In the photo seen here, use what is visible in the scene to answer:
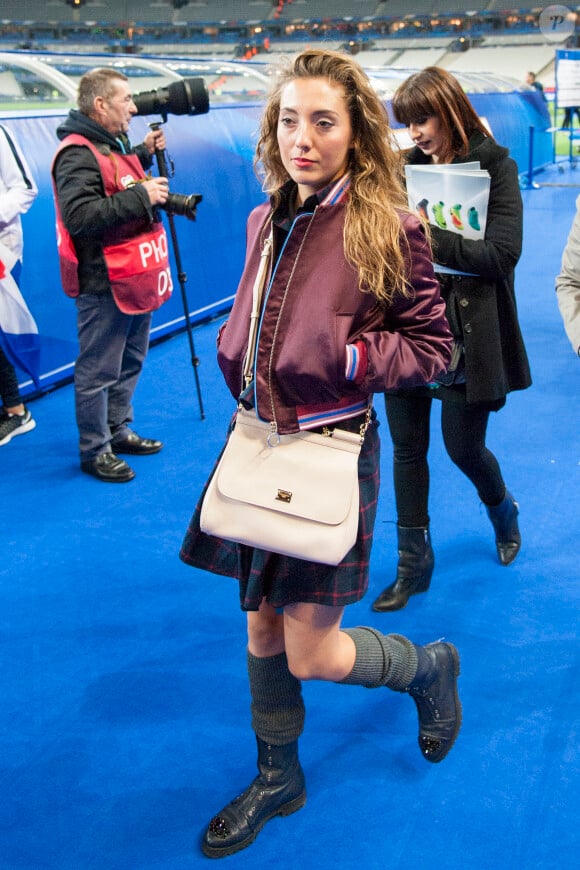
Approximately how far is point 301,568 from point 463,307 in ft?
3.85

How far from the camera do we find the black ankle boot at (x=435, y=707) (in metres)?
2.14

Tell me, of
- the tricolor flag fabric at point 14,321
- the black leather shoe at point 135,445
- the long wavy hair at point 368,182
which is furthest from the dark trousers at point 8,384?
the long wavy hair at point 368,182

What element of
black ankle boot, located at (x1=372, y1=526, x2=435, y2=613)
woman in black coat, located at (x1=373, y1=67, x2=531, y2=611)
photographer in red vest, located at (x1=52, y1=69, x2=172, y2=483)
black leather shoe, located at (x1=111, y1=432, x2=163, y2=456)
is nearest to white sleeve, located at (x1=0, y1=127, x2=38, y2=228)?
photographer in red vest, located at (x1=52, y1=69, x2=172, y2=483)

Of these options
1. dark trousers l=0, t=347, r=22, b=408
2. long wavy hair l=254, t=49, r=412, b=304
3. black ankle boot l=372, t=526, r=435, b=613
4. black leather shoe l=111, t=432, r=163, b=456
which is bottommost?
black leather shoe l=111, t=432, r=163, b=456

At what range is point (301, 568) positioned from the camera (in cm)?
171

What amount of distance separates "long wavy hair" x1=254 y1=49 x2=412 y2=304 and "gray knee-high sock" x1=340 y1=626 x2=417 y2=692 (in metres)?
0.83

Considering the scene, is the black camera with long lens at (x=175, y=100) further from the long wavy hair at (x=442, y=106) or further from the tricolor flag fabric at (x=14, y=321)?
the long wavy hair at (x=442, y=106)

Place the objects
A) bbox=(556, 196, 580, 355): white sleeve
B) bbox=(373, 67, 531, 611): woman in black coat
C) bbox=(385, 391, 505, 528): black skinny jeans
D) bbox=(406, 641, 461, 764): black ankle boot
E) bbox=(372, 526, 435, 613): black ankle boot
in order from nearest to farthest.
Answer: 1. bbox=(406, 641, 461, 764): black ankle boot
2. bbox=(556, 196, 580, 355): white sleeve
3. bbox=(373, 67, 531, 611): woman in black coat
4. bbox=(385, 391, 505, 528): black skinny jeans
5. bbox=(372, 526, 435, 613): black ankle boot

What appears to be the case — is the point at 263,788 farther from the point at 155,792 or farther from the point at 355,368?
the point at 355,368

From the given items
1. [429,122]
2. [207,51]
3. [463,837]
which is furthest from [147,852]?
[207,51]

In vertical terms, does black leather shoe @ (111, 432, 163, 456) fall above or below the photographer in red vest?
below

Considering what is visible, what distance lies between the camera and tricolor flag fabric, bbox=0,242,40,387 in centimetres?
431

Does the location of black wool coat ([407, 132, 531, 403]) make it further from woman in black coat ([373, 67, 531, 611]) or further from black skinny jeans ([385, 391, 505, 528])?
black skinny jeans ([385, 391, 505, 528])

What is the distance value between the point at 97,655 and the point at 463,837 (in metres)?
1.29
